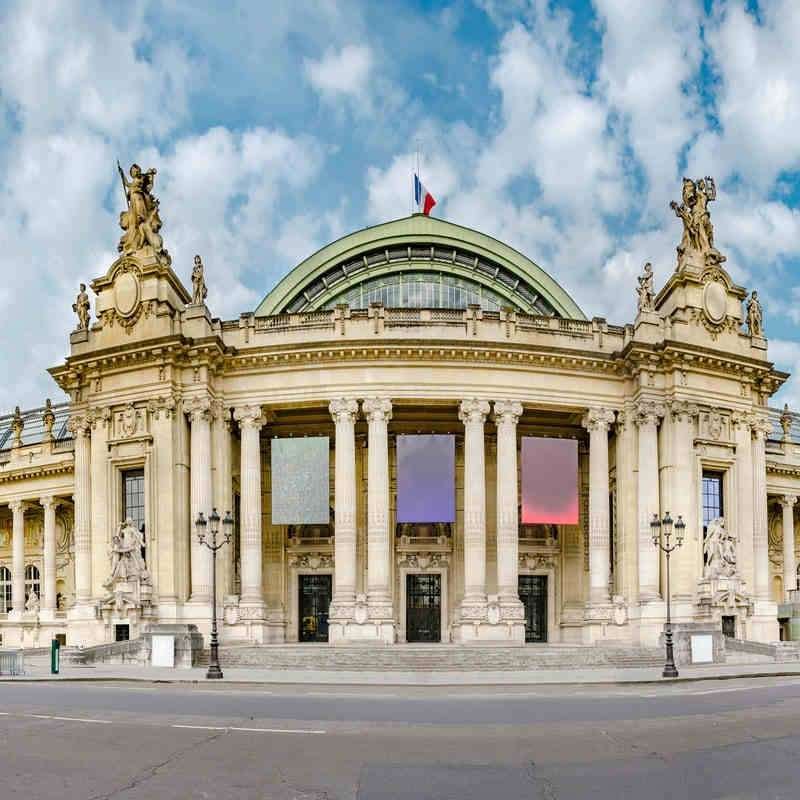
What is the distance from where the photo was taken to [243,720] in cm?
1930

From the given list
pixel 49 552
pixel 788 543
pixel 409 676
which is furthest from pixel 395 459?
pixel 788 543

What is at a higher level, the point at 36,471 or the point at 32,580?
the point at 36,471

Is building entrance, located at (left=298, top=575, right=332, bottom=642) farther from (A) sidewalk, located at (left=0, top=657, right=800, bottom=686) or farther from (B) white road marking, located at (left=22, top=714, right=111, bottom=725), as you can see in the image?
(B) white road marking, located at (left=22, top=714, right=111, bottom=725)

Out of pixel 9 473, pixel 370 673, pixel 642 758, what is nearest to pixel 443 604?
pixel 370 673

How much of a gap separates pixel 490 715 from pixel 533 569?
3232 centimetres

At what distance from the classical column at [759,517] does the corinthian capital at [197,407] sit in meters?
27.3

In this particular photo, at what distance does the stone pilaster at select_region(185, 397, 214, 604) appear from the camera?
45.7 metres

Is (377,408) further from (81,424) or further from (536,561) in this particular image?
(81,424)

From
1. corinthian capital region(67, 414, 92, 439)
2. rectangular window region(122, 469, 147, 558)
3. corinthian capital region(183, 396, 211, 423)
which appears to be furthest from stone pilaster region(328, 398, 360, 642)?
corinthian capital region(67, 414, 92, 439)

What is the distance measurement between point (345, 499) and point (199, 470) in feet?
22.4

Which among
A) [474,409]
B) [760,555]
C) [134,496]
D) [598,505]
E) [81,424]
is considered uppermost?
[474,409]

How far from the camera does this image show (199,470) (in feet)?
152

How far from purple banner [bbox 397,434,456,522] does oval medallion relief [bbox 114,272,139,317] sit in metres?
14.5

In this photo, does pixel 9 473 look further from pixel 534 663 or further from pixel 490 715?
pixel 490 715
